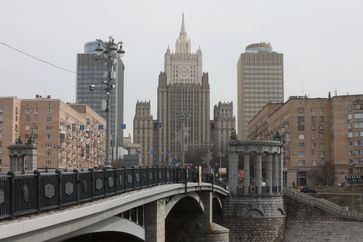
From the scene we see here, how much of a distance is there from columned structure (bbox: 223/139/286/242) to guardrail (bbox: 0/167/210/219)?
3852cm

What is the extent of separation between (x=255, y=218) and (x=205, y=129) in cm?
12372

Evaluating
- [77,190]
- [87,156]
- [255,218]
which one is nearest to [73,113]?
[87,156]

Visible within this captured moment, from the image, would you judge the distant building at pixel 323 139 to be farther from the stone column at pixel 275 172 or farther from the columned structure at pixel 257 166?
the columned structure at pixel 257 166

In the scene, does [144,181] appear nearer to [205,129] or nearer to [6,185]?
[6,185]

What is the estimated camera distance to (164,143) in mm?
174375

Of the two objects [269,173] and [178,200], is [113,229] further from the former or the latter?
[269,173]

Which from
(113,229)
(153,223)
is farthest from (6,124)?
(113,229)

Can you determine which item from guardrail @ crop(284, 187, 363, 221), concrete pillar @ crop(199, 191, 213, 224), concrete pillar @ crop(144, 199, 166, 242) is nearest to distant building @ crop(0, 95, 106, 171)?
guardrail @ crop(284, 187, 363, 221)

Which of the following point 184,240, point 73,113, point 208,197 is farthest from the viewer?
point 73,113

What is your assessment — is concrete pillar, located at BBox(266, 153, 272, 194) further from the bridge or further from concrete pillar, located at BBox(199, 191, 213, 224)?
the bridge

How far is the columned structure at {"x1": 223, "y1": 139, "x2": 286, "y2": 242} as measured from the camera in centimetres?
6006

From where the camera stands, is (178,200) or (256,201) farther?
(256,201)

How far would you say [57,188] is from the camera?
1416 cm

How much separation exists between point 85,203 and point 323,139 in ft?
316
